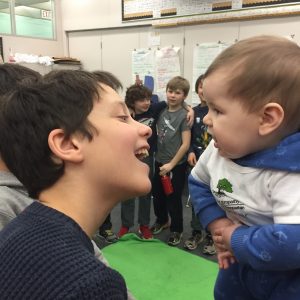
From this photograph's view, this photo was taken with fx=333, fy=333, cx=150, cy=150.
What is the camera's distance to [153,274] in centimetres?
238

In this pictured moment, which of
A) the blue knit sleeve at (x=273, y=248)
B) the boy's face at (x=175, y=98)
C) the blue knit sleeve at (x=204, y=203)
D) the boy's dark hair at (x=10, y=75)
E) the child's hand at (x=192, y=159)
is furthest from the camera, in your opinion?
the boy's face at (x=175, y=98)

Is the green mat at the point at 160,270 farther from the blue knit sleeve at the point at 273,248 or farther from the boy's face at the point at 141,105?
the blue knit sleeve at the point at 273,248

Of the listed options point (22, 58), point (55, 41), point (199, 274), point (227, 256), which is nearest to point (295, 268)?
point (227, 256)

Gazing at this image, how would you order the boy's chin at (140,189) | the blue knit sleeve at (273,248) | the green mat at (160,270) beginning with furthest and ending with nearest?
1. the green mat at (160,270)
2. the boy's chin at (140,189)
3. the blue knit sleeve at (273,248)

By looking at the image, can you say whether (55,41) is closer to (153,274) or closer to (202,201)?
(153,274)

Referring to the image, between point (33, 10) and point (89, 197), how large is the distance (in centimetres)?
563

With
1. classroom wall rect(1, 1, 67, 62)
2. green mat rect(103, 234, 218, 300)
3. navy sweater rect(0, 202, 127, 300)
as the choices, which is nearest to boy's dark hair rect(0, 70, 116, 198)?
navy sweater rect(0, 202, 127, 300)

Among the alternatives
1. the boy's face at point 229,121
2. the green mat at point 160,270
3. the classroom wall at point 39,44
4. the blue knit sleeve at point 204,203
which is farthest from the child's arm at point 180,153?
the classroom wall at point 39,44

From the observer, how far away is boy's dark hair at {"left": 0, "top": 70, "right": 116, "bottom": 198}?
0.82 metres

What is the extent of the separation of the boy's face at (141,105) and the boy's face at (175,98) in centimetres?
21

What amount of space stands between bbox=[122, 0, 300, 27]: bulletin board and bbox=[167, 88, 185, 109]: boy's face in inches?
65.4

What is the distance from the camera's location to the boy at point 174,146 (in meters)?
2.98

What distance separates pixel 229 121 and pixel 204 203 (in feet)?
1.09

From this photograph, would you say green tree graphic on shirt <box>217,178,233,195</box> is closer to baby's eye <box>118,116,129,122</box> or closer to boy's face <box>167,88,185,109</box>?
baby's eye <box>118,116,129,122</box>
